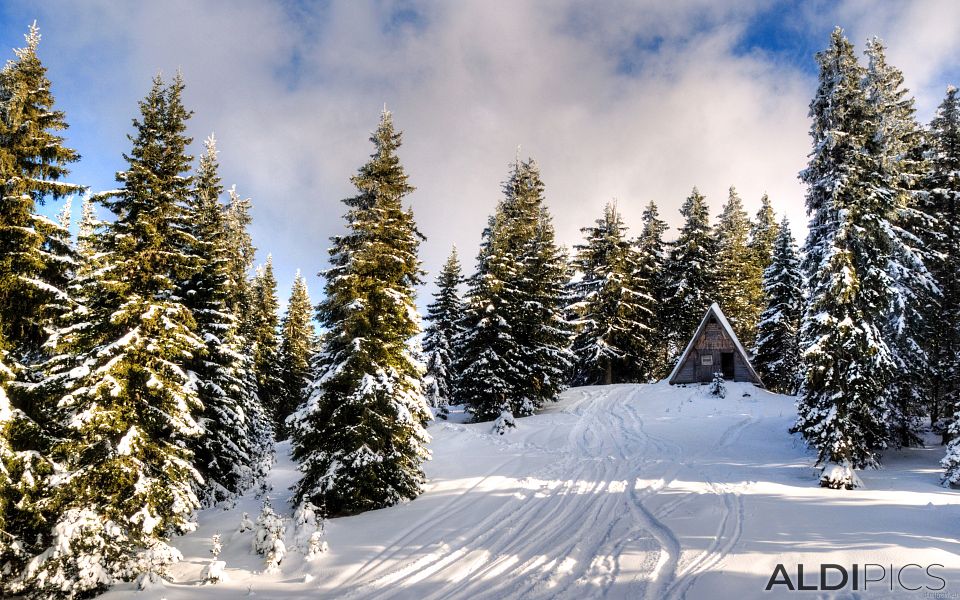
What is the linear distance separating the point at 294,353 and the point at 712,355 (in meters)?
35.9

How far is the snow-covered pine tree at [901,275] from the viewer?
1697 cm

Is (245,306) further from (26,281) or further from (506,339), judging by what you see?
(506,339)

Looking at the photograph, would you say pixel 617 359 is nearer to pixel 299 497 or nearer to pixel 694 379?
pixel 694 379

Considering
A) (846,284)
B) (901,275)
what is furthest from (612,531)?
(901,275)

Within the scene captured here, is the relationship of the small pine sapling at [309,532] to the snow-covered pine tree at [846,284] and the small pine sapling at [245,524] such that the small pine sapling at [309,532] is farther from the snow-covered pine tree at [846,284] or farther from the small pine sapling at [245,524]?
the snow-covered pine tree at [846,284]

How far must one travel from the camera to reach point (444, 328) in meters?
38.9

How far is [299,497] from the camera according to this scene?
50.8 feet

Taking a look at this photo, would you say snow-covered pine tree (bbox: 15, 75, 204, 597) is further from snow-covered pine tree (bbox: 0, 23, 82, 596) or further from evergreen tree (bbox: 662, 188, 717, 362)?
evergreen tree (bbox: 662, 188, 717, 362)

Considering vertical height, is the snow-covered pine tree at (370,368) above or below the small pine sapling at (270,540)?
above

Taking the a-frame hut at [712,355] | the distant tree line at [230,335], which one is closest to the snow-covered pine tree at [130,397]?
the distant tree line at [230,335]

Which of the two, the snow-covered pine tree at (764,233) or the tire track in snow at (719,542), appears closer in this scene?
the tire track in snow at (719,542)

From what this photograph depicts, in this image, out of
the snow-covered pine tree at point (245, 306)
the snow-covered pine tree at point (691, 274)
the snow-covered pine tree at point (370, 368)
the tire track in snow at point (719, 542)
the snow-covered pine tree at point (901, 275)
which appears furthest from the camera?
the snow-covered pine tree at point (691, 274)

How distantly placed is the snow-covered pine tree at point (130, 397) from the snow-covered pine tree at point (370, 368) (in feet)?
12.1

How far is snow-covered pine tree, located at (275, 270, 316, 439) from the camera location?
42344mm
